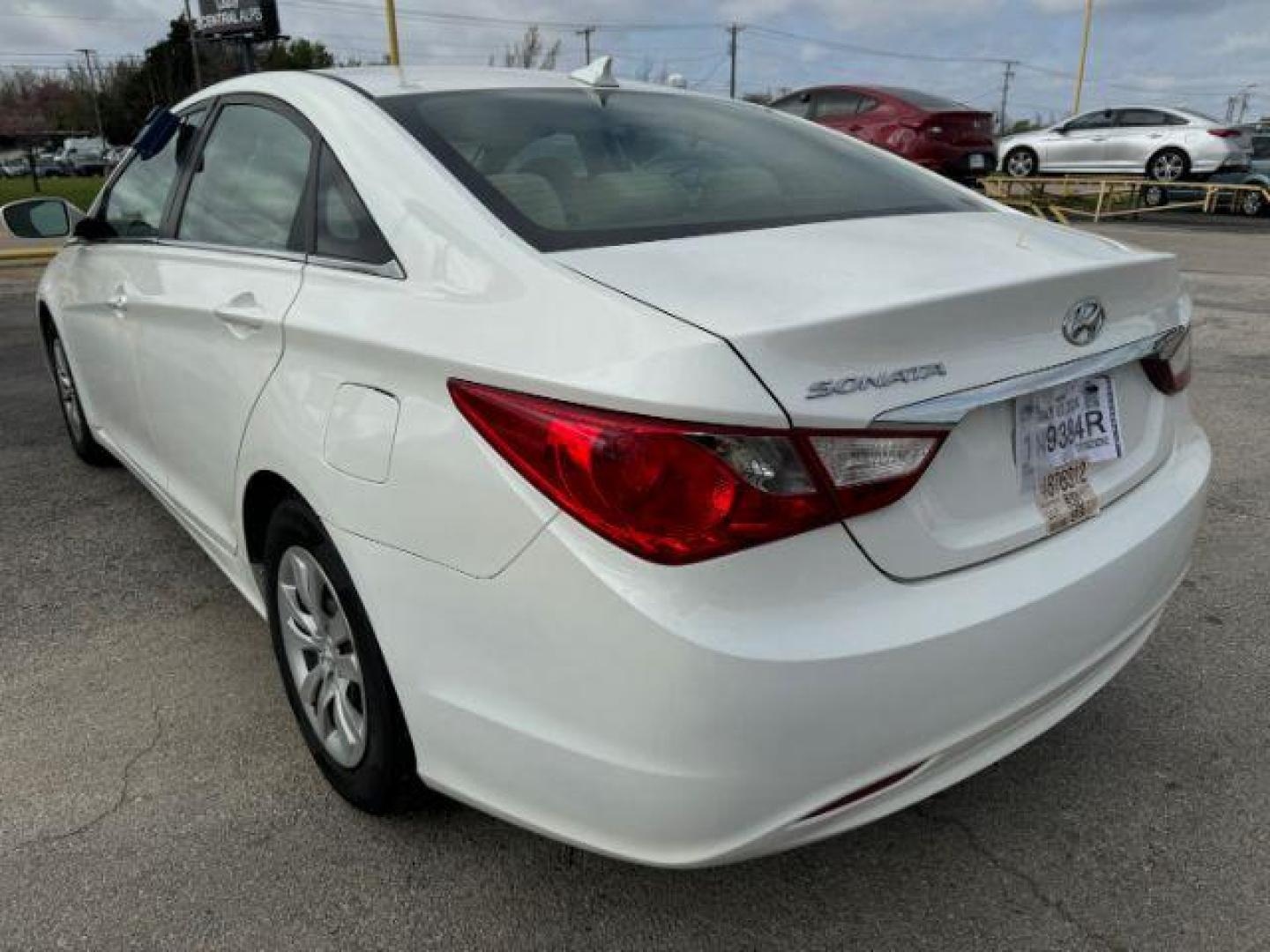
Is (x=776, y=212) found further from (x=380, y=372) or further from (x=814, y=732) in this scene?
(x=814, y=732)

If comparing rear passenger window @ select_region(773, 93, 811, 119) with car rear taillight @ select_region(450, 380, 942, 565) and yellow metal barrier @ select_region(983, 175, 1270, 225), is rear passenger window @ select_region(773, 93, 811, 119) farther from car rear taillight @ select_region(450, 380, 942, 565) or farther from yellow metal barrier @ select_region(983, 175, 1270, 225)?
car rear taillight @ select_region(450, 380, 942, 565)

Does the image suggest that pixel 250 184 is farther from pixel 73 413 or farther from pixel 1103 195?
pixel 1103 195

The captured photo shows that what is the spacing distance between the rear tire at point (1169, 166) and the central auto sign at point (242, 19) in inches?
643

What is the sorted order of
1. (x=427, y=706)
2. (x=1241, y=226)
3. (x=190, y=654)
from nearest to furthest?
(x=427, y=706) < (x=190, y=654) < (x=1241, y=226)

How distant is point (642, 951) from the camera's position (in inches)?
74.7

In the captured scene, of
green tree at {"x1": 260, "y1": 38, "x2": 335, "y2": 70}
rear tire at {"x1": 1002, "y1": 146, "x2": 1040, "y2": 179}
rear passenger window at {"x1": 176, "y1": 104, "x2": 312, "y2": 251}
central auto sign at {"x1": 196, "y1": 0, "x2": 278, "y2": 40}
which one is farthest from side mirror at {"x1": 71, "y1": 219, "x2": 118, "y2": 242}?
green tree at {"x1": 260, "y1": 38, "x2": 335, "y2": 70}

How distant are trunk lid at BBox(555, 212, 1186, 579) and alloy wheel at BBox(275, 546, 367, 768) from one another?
928 millimetres

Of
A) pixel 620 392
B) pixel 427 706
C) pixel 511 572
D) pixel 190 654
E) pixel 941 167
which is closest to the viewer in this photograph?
pixel 620 392

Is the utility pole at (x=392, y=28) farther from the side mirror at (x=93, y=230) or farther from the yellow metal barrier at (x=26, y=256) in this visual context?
the side mirror at (x=93, y=230)

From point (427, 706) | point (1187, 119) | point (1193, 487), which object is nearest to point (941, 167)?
point (1187, 119)

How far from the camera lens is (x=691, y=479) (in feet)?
4.79

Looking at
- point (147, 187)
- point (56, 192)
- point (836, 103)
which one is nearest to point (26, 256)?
point (836, 103)

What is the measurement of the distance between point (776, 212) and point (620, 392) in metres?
0.90

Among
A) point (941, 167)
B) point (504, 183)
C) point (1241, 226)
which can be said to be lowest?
point (1241, 226)
